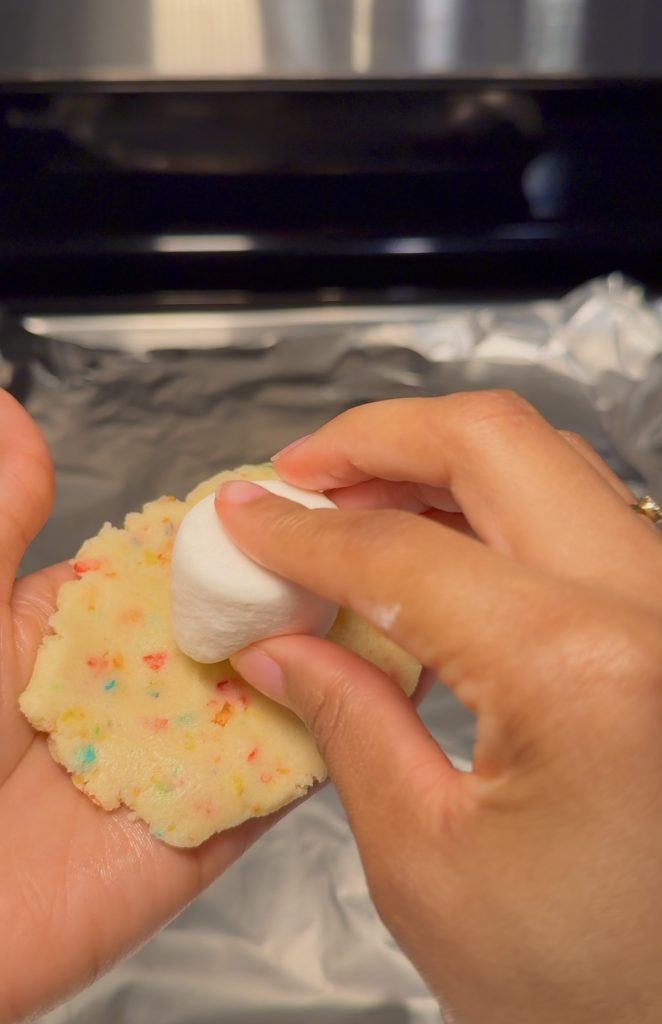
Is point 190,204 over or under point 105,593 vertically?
over

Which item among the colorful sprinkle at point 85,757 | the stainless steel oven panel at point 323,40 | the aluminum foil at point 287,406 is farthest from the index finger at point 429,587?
the stainless steel oven panel at point 323,40

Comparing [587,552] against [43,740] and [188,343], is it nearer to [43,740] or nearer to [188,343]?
[43,740]

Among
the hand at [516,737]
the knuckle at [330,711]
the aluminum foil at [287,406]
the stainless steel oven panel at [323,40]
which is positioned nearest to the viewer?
the hand at [516,737]

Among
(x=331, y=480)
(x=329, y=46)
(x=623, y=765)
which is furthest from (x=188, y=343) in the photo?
(x=623, y=765)

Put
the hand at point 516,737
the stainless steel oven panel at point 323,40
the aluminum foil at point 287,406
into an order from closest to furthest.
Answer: the hand at point 516,737 < the aluminum foil at point 287,406 < the stainless steel oven panel at point 323,40

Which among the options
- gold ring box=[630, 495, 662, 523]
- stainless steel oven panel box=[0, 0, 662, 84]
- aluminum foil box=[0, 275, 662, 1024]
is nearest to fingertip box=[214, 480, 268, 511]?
gold ring box=[630, 495, 662, 523]

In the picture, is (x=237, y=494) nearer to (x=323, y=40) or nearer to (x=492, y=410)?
(x=492, y=410)

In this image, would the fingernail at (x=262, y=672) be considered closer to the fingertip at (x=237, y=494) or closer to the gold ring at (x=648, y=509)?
the fingertip at (x=237, y=494)
